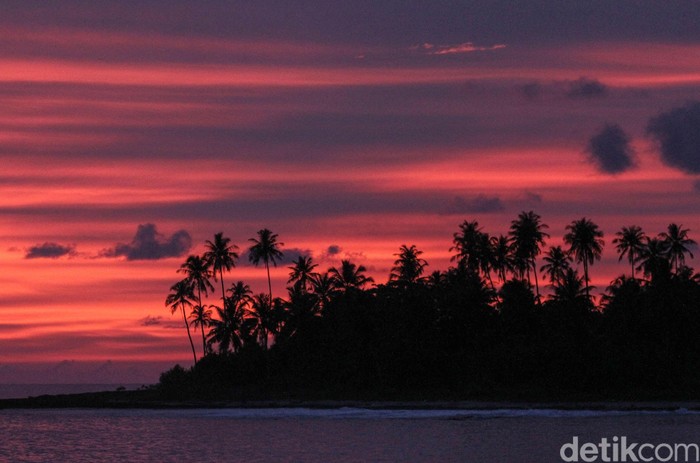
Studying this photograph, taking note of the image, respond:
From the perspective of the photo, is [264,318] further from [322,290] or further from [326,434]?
[326,434]

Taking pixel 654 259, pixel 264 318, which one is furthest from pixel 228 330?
pixel 654 259

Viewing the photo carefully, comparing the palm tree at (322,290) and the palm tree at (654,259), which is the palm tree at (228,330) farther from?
the palm tree at (654,259)

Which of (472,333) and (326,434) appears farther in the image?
(472,333)

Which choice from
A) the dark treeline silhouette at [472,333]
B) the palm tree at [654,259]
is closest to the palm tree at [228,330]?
the dark treeline silhouette at [472,333]

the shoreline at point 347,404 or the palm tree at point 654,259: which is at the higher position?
the palm tree at point 654,259

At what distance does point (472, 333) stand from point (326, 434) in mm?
38636

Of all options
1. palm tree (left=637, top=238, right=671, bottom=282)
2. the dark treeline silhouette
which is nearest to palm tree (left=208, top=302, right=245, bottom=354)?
the dark treeline silhouette

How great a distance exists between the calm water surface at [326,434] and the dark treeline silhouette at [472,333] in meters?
10.5

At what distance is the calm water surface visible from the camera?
2506 inches

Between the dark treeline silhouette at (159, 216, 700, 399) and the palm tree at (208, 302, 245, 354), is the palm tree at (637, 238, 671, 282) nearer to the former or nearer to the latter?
the dark treeline silhouette at (159, 216, 700, 399)

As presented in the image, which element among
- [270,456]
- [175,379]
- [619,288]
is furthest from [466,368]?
[270,456]

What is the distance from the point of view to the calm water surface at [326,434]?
2506 inches

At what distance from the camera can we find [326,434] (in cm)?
7588

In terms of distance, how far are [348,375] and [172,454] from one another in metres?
45.6
